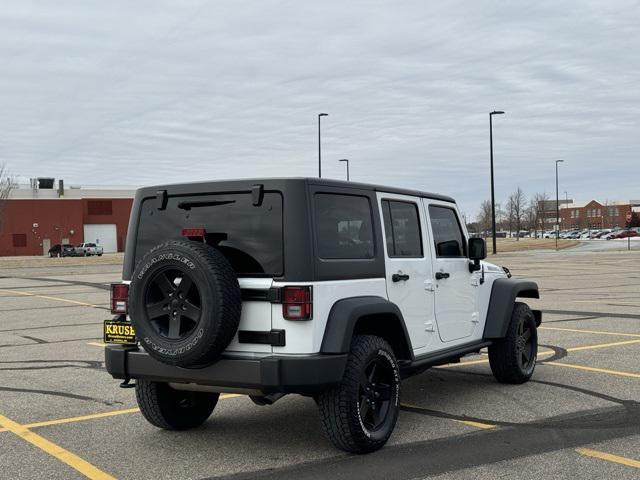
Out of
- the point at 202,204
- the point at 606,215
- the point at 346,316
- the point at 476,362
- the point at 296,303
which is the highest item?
the point at 606,215

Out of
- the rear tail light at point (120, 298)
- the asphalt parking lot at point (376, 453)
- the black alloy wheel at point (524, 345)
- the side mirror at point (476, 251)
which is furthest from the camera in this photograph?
the black alloy wheel at point (524, 345)

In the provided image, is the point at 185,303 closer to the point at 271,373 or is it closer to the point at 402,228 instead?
the point at 271,373

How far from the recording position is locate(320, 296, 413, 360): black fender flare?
17.5ft

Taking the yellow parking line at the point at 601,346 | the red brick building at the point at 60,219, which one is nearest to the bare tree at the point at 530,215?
the red brick building at the point at 60,219

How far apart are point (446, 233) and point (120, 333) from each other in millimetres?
3123

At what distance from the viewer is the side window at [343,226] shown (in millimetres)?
5594

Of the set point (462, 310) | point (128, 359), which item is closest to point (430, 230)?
point (462, 310)

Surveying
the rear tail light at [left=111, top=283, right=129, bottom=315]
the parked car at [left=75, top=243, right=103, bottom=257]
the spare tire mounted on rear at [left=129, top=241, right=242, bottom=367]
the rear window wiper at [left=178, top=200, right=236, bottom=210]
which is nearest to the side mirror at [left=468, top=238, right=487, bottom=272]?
the rear window wiper at [left=178, top=200, right=236, bottom=210]

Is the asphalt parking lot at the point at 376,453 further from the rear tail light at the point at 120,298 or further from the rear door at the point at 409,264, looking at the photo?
the rear tail light at the point at 120,298

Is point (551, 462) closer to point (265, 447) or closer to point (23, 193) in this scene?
point (265, 447)

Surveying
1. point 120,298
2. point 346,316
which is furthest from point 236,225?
point 120,298

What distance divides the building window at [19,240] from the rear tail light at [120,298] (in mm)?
81035

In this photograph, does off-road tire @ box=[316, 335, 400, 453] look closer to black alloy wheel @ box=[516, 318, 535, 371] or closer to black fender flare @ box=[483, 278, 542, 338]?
black fender flare @ box=[483, 278, 542, 338]

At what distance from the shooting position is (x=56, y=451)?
5793mm
